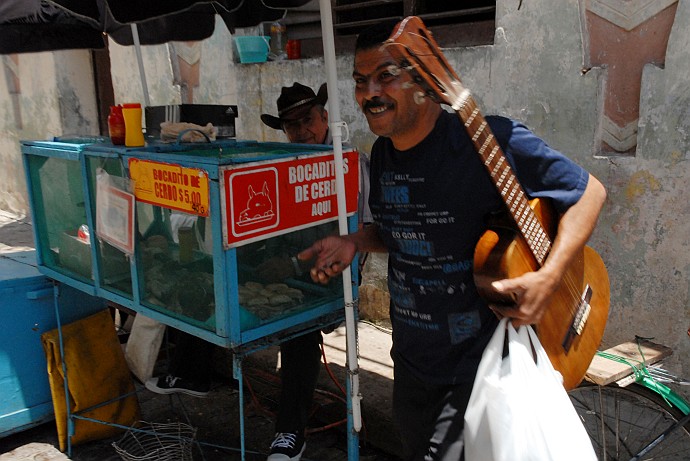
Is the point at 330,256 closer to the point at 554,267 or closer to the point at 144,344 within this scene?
the point at 554,267

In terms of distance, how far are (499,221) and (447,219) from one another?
0.15m

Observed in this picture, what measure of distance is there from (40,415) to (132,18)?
7.46 ft

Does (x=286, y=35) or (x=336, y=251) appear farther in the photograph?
(x=286, y=35)

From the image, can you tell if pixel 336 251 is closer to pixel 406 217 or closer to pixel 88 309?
pixel 406 217

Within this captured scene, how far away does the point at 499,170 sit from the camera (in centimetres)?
164

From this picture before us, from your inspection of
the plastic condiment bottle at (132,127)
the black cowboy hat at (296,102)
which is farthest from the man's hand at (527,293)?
the black cowboy hat at (296,102)

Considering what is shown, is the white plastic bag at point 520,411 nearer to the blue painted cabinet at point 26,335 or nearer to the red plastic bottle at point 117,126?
the red plastic bottle at point 117,126

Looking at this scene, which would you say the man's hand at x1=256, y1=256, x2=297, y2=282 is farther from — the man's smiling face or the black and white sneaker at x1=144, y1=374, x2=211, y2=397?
the black and white sneaker at x1=144, y1=374, x2=211, y2=397

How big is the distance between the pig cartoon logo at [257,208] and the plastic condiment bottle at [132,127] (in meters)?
0.82

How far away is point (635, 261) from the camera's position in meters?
3.42

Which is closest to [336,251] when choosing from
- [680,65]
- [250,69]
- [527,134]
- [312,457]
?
[527,134]

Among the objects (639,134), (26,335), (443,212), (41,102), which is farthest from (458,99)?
(41,102)

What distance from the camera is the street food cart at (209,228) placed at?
2324mm

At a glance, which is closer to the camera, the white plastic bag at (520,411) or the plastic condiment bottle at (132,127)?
the white plastic bag at (520,411)
